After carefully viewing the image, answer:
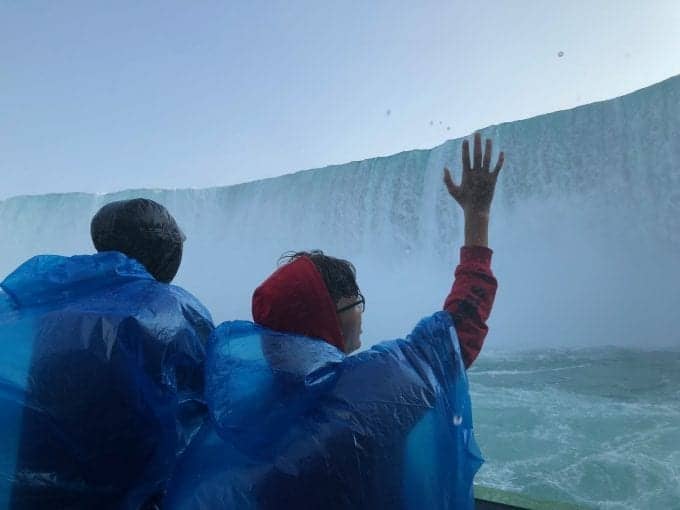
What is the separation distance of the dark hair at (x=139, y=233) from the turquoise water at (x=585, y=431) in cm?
366

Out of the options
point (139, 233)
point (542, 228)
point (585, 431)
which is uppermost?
point (542, 228)

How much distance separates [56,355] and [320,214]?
19.6m

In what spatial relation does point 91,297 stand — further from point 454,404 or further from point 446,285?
point 446,285

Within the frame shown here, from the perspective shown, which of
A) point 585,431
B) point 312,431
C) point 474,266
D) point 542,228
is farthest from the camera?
point 542,228

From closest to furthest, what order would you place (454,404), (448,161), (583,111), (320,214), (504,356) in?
1. (454,404)
2. (504,356)
3. (583,111)
4. (448,161)
5. (320,214)

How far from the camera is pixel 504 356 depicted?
1059 centimetres

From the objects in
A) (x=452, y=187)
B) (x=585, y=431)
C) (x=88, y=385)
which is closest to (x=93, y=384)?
(x=88, y=385)

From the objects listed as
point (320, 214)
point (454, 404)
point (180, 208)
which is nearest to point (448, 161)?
point (320, 214)

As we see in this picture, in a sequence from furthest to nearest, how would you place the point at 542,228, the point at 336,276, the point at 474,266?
the point at 542,228 < the point at 474,266 < the point at 336,276

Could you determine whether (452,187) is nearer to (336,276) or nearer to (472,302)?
(472,302)

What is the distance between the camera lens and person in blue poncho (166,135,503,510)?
0.72 metres

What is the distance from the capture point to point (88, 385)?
0.77 meters

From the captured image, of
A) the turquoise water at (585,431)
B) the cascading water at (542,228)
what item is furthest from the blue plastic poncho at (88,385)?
the cascading water at (542,228)

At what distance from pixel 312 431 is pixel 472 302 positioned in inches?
15.8
